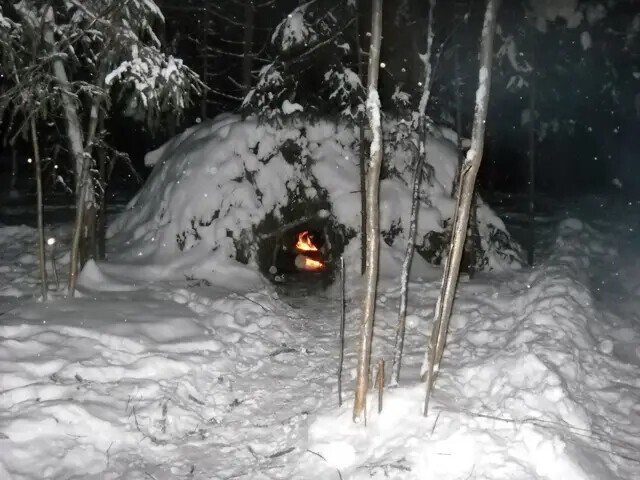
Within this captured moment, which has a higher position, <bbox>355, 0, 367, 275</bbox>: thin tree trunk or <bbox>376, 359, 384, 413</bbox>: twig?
<bbox>355, 0, 367, 275</bbox>: thin tree trunk

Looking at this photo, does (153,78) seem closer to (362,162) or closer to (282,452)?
(362,162)

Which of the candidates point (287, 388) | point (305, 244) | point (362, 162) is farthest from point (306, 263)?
point (287, 388)

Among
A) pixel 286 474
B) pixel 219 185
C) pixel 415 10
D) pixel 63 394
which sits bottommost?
pixel 286 474

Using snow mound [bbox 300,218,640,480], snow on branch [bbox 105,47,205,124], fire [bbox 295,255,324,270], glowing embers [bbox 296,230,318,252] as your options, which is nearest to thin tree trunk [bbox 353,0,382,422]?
snow mound [bbox 300,218,640,480]

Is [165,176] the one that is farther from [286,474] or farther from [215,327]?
[286,474]

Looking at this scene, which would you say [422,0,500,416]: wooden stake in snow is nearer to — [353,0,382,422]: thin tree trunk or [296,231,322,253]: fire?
[353,0,382,422]: thin tree trunk

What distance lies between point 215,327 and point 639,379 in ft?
20.6

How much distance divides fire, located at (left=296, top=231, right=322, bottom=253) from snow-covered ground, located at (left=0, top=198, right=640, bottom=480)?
101 inches

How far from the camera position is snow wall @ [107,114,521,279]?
12484 millimetres

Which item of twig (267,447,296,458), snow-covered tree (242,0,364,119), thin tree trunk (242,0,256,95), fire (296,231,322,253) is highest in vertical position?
thin tree trunk (242,0,256,95)

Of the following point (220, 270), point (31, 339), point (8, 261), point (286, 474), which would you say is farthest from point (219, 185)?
point (286, 474)

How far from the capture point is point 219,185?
13.1 metres

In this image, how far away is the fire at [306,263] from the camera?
43.7 ft

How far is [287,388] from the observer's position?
7.23m
